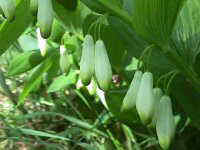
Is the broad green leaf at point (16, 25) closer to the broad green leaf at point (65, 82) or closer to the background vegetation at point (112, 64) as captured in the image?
the background vegetation at point (112, 64)

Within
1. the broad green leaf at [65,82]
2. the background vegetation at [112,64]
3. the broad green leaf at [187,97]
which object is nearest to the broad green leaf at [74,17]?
the background vegetation at [112,64]

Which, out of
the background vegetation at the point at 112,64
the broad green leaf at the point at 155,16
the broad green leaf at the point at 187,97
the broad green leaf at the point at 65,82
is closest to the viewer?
the broad green leaf at the point at 155,16

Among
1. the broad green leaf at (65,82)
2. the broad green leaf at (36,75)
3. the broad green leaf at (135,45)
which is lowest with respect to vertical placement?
the broad green leaf at (65,82)

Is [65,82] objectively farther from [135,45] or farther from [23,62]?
[135,45]

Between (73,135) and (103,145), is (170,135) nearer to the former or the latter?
(103,145)

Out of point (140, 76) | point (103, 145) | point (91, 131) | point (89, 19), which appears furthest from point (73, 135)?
point (140, 76)

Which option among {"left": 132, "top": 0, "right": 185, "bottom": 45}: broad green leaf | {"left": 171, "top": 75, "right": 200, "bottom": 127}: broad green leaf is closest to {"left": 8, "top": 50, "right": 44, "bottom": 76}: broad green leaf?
{"left": 171, "top": 75, "right": 200, "bottom": 127}: broad green leaf

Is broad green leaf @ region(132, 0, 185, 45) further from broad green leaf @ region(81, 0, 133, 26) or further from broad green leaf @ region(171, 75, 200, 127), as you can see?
broad green leaf @ region(171, 75, 200, 127)
